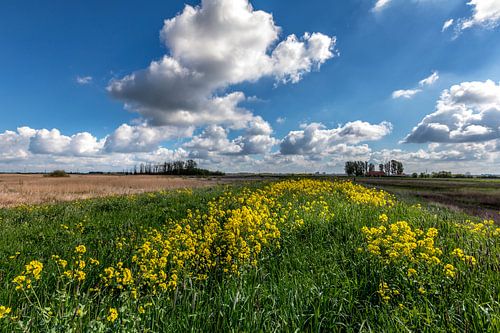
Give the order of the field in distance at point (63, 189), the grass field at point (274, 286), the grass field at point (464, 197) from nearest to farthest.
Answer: the grass field at point (274, 286)
the field in distance at point (63, 189)
the grass field at point (464, 197)

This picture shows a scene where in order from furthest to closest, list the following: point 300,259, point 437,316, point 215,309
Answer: point 300,259
point 215,309
point 437,316

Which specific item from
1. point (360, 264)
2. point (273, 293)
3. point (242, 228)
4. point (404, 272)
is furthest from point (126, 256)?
point (404, 272)

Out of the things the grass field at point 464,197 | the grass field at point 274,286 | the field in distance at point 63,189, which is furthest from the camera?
the grass field at point 464,197

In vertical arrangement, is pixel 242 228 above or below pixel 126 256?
above

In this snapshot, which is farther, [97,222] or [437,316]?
[97,222]

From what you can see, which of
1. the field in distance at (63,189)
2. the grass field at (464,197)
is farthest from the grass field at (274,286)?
the field in distance at (63,189)

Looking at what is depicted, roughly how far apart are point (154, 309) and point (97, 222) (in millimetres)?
7565

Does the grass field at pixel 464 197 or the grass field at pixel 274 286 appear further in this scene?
the grass field at pixel 464 197

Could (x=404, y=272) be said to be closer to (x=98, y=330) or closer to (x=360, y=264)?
(x=360, y=264)

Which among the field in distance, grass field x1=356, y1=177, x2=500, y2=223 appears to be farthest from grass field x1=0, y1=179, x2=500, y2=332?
the field in distance

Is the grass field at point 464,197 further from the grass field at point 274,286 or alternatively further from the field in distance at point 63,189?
the field in distance at point 63,189

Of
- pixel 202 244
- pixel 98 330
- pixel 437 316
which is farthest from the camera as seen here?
pixel 202 244

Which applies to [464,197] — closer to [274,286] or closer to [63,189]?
[274,286]

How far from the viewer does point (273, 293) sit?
3.90 meters
